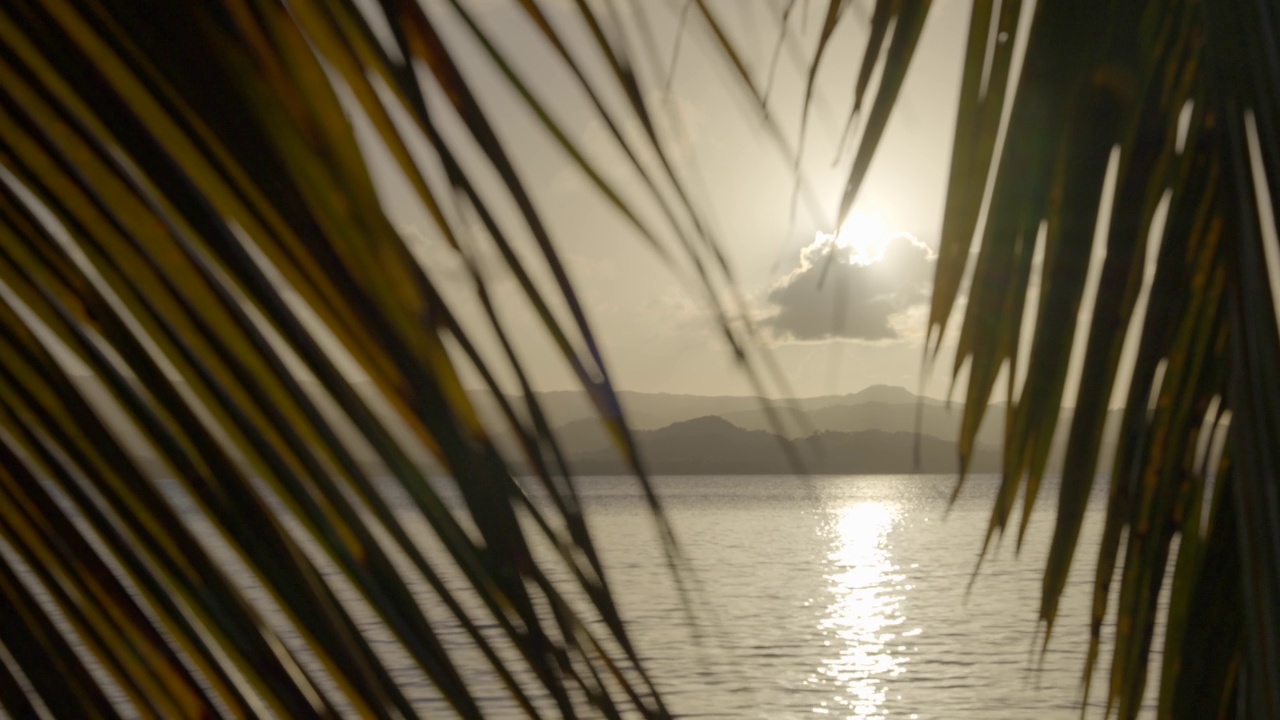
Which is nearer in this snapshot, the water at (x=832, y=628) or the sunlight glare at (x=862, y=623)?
the water at (x=832, y=628)

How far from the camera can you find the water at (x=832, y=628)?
77.2ft

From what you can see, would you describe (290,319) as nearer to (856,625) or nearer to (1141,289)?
(1141,289)

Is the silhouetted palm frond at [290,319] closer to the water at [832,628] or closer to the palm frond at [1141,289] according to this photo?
the water at [832,628]

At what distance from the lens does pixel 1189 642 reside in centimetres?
95

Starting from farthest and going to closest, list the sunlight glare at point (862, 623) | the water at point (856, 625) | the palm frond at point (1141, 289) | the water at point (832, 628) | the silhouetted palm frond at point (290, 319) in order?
the sunlight glare at point (862, 623), the water at point (856, 625), the water at point (832, 628), the palm frond at point (1141, 289), the silhouetted palm frond at point (290, 319)

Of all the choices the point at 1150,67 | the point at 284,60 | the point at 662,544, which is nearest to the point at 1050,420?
the point at 1150,67

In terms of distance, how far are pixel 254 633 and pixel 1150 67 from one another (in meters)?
0.70

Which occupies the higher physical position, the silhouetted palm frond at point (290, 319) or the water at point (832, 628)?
the silhouetted palm frond at point (290, 319)

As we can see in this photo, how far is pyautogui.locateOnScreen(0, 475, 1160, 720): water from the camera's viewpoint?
23.5 m

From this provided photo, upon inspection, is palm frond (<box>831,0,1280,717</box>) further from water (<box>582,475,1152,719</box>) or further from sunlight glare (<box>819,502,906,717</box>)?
sunlight glare (<box>819,502,906,717</box>)

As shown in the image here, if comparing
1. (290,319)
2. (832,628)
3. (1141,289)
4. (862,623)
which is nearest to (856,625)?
(862,623)

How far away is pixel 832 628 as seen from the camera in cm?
3559

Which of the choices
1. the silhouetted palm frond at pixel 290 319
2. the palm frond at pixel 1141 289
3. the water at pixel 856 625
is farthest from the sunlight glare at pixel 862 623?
the silhouetted palm frond at pixel 290 319

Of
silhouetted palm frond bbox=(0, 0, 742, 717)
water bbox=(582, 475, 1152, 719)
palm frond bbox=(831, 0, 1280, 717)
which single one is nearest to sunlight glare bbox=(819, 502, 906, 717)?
water bbox=(582, 475, 1152, 719)
